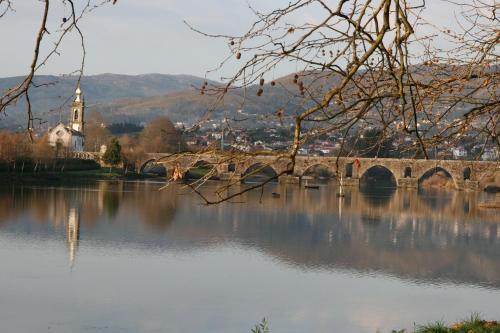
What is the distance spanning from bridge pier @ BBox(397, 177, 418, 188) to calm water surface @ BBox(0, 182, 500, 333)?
35396mm

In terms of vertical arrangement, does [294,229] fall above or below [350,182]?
below

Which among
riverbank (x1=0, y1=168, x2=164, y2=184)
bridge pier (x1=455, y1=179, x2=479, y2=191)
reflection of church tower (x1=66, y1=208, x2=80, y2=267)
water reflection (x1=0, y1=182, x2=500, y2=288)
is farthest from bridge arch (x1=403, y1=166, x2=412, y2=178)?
reflection of church tower (x1=66, y1=208, x2=80, y2=267)

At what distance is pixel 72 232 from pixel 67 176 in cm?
3395

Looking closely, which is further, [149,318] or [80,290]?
[80,290]

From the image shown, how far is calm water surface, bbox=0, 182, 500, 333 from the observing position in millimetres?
14734

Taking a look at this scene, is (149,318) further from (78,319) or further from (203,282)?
(203,282)

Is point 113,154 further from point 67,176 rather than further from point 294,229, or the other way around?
point 294,229

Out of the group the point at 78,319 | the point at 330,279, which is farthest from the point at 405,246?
the point at 78,319

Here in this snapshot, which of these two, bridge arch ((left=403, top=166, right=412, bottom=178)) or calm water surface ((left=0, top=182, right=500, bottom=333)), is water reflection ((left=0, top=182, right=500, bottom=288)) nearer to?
calm water surface ((left=0, top=182, right=500, bottom=333))

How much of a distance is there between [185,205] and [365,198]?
15.9m

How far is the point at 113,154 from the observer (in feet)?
231

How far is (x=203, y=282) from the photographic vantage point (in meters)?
18.2

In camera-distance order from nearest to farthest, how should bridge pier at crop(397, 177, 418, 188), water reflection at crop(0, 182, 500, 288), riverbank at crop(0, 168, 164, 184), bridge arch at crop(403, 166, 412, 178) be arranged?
water reflection at crop(0, 182, 500, 288) < riverbank at crop(0, 168, 164, 184) < bridge pier at crop(397, 177, 418, 188) < bridge arch at crop(403, 166, 412, 178)

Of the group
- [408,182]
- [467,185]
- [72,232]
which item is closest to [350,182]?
[408,182]
